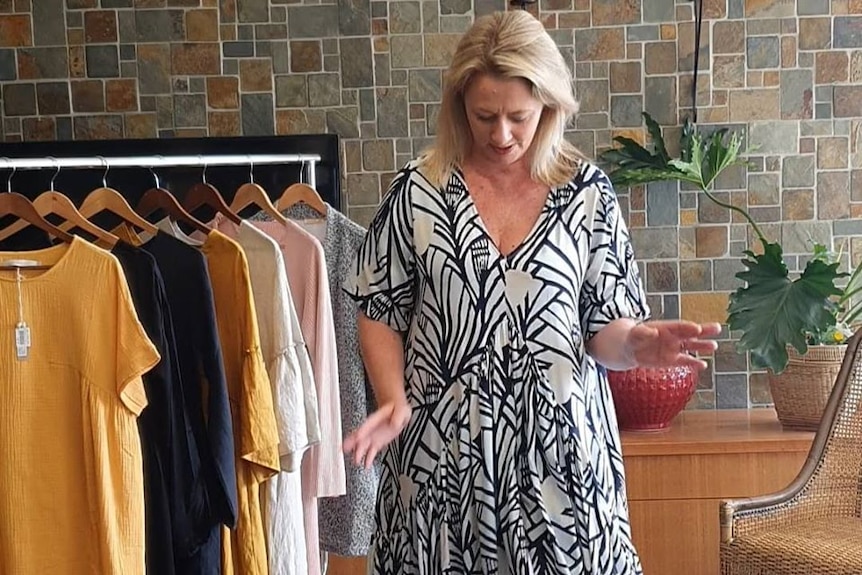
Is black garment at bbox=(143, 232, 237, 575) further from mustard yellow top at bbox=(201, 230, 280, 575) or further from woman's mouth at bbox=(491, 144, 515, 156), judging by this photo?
woman's mouth at bbox=(491, 144, 515, 156)

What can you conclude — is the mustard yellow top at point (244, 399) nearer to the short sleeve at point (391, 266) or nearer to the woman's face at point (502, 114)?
the short sleeve at point (391, 266)

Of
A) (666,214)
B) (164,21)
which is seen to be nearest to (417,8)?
(164,21)

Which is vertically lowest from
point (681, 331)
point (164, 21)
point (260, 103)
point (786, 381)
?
point (786, 381)

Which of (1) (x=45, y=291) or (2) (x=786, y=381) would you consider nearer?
(1) (x=45, y=291)

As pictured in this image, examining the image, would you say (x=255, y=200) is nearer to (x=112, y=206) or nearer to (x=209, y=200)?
(x=209, y=200)

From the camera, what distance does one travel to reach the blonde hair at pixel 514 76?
1442mm

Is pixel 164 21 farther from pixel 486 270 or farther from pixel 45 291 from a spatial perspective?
pixel 486 270

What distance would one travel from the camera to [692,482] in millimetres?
2637

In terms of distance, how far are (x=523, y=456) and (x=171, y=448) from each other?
0.71 metres

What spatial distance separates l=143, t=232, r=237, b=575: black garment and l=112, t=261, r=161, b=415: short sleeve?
0.13m

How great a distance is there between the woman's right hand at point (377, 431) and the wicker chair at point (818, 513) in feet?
3.90

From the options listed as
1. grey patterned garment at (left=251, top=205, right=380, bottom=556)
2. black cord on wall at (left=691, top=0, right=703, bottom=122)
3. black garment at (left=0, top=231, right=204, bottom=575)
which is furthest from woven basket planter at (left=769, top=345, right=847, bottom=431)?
black garment at (left=0, top=231, right=204, bottom=575)

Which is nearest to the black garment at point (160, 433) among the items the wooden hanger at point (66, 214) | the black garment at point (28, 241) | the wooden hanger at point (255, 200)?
the wooden hanger at point (66, 214)

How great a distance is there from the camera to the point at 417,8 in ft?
9.71
